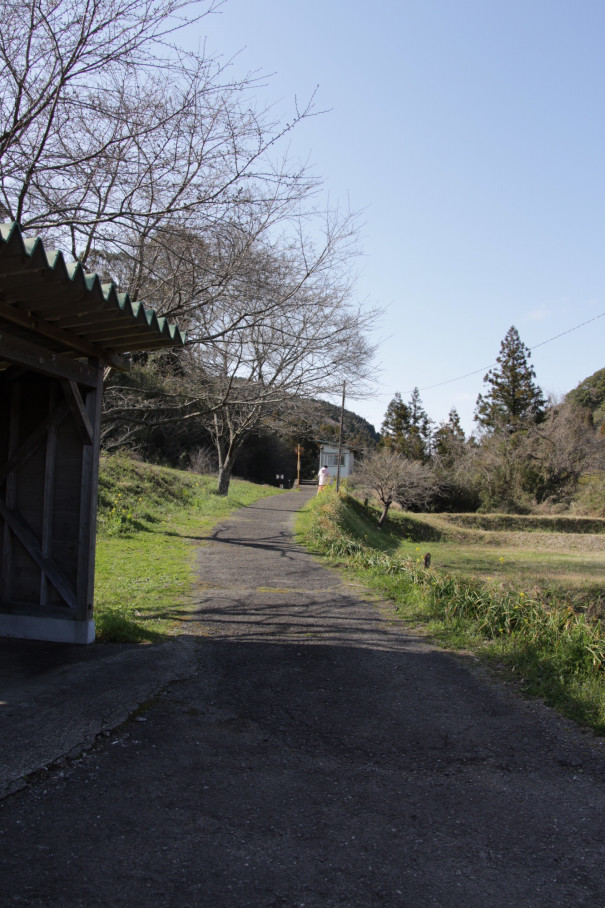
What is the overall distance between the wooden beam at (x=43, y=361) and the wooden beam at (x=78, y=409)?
74 mm

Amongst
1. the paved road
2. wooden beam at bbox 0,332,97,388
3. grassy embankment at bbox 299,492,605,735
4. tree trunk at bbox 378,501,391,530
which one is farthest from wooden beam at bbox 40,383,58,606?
tree trunk at bbox 378,501,391,530

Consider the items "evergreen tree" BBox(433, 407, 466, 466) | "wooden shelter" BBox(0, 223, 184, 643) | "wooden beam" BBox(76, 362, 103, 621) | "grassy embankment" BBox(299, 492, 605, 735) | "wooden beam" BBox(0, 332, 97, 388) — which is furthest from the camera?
"evergreen tree" BBox(433, 407, 466, 466)

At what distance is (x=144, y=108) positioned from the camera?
18.8 ft

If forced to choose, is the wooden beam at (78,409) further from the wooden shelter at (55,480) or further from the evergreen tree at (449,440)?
the evergreen tree at (449,440)

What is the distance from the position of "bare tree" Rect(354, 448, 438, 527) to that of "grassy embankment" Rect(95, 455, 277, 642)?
11919mm

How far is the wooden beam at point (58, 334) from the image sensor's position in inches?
162

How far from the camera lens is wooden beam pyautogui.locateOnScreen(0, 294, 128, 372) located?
4105 mm

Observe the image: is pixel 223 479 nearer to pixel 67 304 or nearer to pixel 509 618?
pixel 509 618

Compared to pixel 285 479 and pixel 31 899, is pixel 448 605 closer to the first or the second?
pixel 31 899

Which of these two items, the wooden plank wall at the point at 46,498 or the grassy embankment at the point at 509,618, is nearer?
the grassy embankment at the point at 509,618

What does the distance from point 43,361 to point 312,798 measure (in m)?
3.38

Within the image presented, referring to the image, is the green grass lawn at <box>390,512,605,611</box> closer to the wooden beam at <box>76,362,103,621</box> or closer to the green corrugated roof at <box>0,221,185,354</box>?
the wooden beam at <box>76,362,103,621</box>

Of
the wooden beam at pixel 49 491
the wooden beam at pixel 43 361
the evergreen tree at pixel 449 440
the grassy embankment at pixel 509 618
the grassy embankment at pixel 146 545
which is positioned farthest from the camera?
the evergreen tree at pixel 449 440

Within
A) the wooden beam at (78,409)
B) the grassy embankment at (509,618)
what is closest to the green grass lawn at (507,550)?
the grassy embankment at (509,618)
